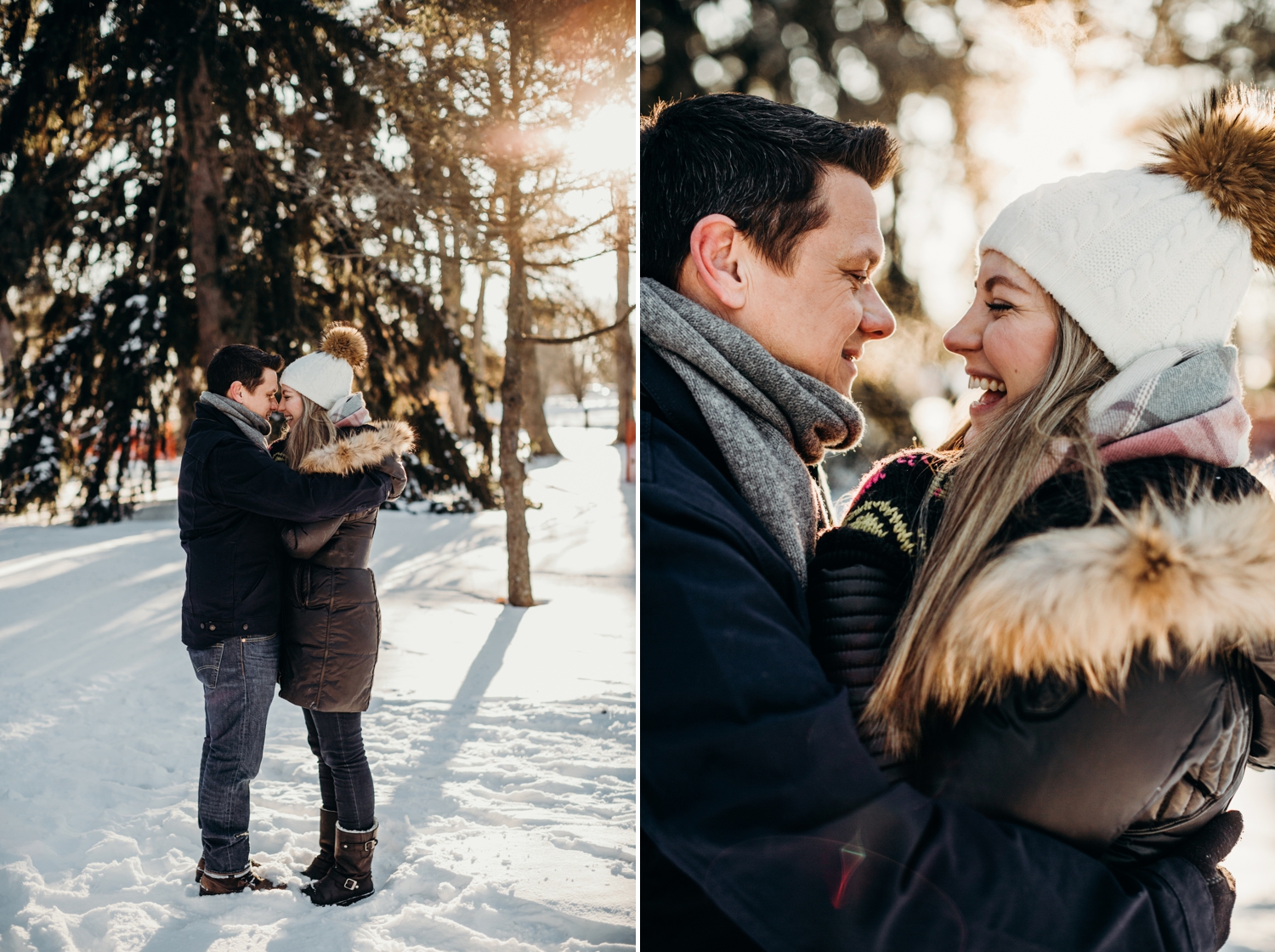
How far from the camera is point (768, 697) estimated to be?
829 millimetres

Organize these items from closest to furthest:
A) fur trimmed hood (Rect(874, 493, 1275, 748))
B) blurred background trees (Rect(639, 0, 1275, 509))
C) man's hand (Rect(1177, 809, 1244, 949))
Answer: fur trimmed hood (Rect(874, 493, 1275, 748)), man's hand (Rect(1177, 809, 1244, 949)), blurred background trees (Rect(639, 0, 1275, 509))

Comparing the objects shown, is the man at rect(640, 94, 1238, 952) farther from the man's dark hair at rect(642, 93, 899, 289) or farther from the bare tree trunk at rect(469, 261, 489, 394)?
the bare tree trunk at rect(469, 261, 489, 394)

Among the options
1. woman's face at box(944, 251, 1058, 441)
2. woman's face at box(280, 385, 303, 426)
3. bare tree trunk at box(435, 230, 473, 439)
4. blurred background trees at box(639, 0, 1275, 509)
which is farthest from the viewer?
bare tree trunk at box(435, 230, 473, 439)

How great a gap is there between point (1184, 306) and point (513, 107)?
1.72 m

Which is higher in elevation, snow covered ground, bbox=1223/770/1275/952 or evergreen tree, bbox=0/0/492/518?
evergreen tree, bbox=0/0/492/518

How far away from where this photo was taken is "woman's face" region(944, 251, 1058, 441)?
1.01 m

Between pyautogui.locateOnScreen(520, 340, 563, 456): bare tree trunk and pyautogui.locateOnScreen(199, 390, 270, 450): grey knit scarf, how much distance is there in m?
0.96

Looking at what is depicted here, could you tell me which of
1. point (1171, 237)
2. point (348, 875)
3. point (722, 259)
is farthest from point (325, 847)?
point (1171, 237)

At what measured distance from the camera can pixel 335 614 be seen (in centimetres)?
164

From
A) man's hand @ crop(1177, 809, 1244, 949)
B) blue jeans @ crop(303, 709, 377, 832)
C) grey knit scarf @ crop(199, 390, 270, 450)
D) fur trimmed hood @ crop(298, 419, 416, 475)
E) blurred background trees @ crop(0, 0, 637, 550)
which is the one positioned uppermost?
blurred background trees @ crop(0, 0, 637, 550)

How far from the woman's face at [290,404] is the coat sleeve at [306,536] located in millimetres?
210

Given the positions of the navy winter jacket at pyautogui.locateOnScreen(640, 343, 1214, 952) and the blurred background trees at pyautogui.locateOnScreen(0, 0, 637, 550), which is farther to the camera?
the blurred background trees at pyautogui.locateOnScreen(0, 0, 637, 550)

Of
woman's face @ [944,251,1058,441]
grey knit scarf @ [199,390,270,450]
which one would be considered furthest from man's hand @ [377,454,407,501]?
woman's face @ [944,251,1058,441]

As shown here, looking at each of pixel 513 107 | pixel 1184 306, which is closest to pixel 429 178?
pixel 513 107
